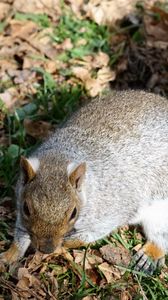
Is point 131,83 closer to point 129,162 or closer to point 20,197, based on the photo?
point 129,162

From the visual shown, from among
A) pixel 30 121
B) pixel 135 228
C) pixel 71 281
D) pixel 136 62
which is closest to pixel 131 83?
pixel 136 62

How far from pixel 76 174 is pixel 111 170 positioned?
0.53 meters

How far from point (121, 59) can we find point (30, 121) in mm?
1254

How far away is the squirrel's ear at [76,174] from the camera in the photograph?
379cm

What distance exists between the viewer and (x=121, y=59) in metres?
6.04

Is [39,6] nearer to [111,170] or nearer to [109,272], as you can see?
[111,170]

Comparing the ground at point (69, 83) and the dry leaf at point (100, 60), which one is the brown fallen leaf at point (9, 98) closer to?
the ground at point (69, 83)

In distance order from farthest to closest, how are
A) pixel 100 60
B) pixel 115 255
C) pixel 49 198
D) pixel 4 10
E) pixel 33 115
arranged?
pixel 4 10, pixel 100 60, pixel 33 115, pixel 115 255, pixel 49 198

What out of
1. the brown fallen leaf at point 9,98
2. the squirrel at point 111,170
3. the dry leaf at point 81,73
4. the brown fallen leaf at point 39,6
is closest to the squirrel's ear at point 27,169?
the squirrel at point 111,170

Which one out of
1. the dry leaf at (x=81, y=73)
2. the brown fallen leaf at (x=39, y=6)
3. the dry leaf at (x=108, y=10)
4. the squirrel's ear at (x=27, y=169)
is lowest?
the dry leaf at (x=81, y=73)

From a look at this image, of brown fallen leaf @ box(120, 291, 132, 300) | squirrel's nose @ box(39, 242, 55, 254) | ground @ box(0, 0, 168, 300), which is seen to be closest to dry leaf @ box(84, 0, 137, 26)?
ground @ box(0, 0, 168, 300)

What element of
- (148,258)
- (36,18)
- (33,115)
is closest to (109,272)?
(148,258)

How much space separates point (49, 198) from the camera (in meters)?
3.58

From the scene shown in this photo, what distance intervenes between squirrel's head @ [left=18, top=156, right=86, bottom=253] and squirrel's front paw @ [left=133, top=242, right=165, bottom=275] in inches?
30.1
